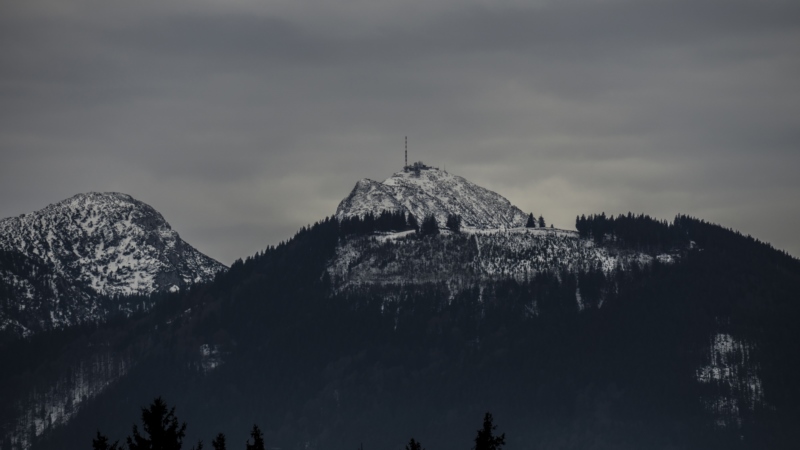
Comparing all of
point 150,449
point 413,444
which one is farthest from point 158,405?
point 413,444

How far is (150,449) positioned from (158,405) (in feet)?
7.82

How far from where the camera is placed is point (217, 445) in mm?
106188

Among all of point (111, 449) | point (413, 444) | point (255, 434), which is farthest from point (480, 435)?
point (111, 449)

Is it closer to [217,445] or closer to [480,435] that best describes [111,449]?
[217,445]

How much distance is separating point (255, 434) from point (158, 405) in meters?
6.29

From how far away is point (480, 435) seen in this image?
4269 inches

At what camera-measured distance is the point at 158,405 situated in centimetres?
10638

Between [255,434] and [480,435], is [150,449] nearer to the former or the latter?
[255,434]

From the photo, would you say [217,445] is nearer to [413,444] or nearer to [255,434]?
[255,434]

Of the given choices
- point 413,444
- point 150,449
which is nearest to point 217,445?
point 150,449

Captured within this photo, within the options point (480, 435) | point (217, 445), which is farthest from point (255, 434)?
point (480, 435)

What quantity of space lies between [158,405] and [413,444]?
1444 cm

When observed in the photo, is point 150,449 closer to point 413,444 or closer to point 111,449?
point 111,449

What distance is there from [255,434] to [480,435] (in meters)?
12.5
